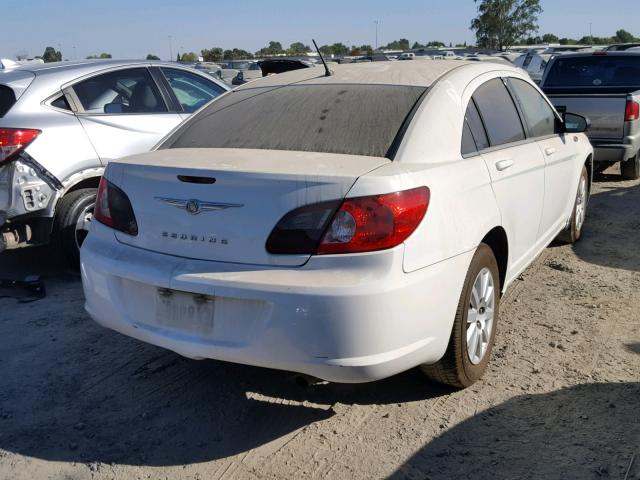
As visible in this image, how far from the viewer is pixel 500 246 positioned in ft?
13.1

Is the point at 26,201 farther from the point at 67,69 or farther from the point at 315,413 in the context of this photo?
the point at 315,413

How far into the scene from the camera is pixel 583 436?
3.20 metres

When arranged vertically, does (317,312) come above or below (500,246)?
above

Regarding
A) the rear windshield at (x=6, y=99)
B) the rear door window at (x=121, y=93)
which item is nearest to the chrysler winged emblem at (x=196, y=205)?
the rear windshield at (x=6, y=99)

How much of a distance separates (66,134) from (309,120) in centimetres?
268

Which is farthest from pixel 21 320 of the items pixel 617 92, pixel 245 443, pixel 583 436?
pixel 617 92

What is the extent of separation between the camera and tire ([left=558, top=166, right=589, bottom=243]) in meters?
6.02

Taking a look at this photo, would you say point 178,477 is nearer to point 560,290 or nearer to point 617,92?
point 560,290

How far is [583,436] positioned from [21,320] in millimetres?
3652

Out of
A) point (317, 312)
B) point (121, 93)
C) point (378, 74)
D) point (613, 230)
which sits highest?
point (378, 74)

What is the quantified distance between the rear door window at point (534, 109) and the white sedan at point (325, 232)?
0.72 metres

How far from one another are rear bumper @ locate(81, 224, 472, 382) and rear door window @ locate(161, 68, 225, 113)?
3.76 m

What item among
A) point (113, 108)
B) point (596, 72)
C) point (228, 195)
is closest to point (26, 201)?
point (113, 108)

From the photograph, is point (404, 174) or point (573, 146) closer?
point (404, 174)
